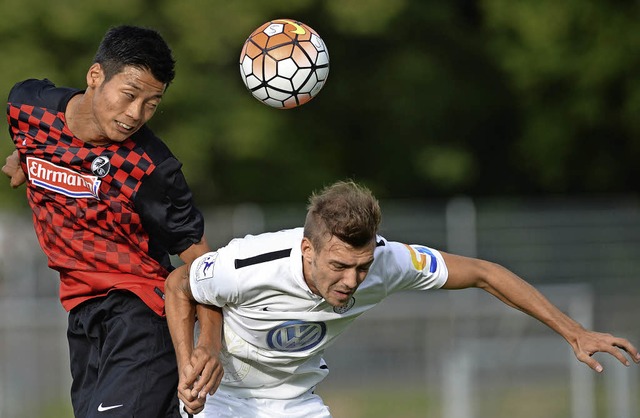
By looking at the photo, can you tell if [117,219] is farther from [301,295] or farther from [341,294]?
[341,294]

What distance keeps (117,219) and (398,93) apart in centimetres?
1407

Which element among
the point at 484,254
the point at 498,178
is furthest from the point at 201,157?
the point at 498,178

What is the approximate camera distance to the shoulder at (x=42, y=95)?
539 cm

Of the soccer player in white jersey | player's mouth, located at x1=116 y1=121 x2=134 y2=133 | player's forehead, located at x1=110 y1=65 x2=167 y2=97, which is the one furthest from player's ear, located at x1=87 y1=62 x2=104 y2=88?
the soccer player in white jersey

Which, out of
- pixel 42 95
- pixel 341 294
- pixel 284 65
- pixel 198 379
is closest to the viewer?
pixel 198 379

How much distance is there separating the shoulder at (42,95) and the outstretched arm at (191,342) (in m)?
0.91

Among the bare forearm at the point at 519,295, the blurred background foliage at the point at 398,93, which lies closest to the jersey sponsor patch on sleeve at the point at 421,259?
the bare forearm at the point at 519,295

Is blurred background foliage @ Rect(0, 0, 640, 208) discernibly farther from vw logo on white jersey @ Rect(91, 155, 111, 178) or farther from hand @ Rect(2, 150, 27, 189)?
vw logo on white jersey @ Rect(91, 155, 111, 178)

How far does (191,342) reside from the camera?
5.05 metres

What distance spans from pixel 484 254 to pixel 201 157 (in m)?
4.19

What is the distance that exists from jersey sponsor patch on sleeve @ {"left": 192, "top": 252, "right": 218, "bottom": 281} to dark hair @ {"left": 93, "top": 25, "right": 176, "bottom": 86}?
0.77m

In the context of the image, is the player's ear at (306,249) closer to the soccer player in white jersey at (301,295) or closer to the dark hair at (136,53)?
the soccer player in white jersey at (301,295)

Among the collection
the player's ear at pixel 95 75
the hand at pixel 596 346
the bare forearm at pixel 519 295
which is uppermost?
the player's ear at pixel 95 75

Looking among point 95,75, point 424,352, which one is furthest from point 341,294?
point 424,352
